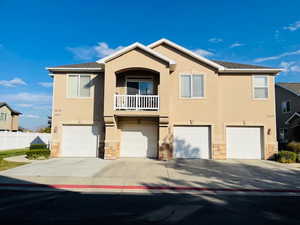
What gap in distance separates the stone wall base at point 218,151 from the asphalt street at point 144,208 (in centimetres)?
742

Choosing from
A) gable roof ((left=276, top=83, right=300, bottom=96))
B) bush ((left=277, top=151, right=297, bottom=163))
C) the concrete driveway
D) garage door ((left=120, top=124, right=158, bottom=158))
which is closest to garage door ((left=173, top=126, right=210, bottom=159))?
garage door ((left=120, top=124, right=158, bottom=158))

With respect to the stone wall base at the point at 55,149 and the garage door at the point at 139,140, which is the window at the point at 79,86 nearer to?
the stone wall base at the point at 55,149

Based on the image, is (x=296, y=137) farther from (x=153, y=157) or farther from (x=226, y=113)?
(x=153, y=157)

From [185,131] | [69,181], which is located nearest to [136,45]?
[185,131]

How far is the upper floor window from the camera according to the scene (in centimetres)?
1535

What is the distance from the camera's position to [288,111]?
24.0 m

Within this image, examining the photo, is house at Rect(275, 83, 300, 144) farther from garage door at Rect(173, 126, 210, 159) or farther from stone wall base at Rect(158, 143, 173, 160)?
stone wall base at Rect(158, 143, 173, 160)

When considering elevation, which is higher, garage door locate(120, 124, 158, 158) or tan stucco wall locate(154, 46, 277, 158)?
tan stucco wall locate(154, 46, 277, 158)

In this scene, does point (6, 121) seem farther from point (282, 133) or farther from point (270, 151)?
point (282, 133)

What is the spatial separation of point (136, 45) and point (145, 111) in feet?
14.7

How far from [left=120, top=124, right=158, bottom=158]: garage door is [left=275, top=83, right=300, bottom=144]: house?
14.1m

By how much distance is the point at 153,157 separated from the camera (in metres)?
15.2

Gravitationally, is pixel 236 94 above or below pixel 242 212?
above

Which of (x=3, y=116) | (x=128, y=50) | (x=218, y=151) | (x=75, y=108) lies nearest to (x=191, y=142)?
(x=218, y=151)
